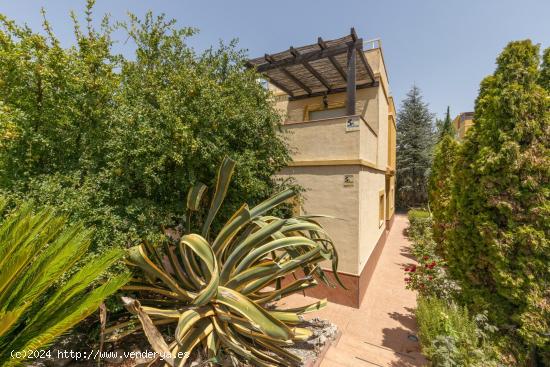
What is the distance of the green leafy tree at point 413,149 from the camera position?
2305 cm

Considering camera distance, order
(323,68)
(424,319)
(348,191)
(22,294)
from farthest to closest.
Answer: (323,68)
(348,191)
(424,319)
(22,294)

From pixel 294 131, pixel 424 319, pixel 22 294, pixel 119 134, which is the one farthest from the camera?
pixel 294 131

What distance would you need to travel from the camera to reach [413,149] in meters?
23.1

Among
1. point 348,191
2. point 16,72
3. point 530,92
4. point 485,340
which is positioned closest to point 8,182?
point 16,72

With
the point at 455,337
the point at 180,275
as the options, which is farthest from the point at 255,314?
the point at 455,337

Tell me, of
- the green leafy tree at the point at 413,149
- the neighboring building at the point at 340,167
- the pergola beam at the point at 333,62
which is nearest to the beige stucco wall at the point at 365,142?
the neighboring building at the point at 340,167

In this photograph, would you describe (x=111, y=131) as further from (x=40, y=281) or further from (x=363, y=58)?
(x=363, y=58)

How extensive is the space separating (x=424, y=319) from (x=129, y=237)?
5386 millimetres

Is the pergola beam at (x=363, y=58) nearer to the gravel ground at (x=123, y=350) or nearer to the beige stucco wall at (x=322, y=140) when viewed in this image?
the beige stucco wall at (x=322, y=140)

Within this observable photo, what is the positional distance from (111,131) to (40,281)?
265cm

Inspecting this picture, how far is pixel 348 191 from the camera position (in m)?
6.16

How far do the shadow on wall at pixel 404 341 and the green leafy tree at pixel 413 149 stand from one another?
20.3 meters

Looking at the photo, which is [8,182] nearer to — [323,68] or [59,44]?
[59,44]

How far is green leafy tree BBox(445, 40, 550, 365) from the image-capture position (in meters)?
3.68
